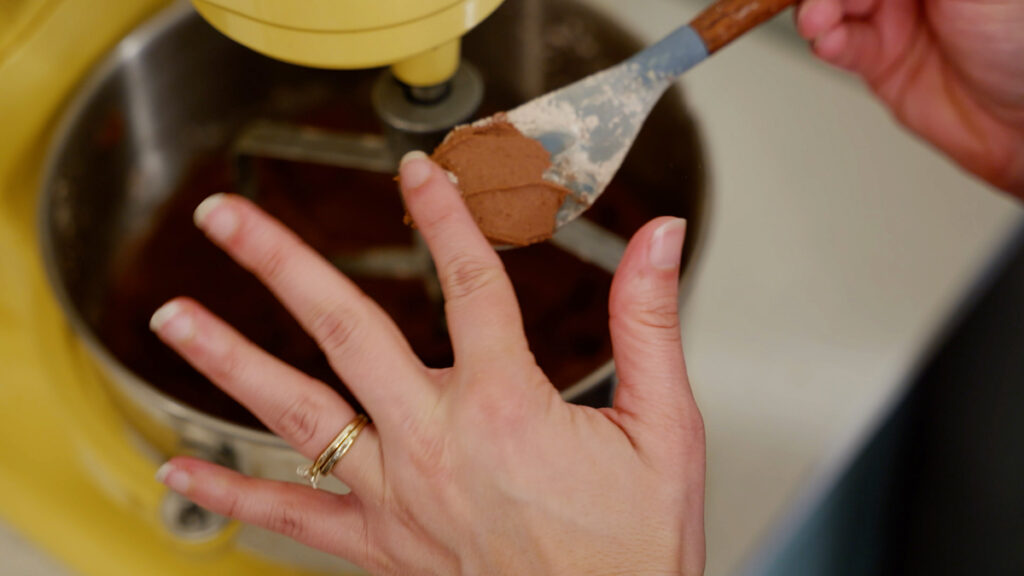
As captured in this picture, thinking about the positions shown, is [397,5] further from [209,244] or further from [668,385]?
[209,244]

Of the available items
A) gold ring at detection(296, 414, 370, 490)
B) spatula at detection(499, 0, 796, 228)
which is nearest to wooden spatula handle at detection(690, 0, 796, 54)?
spatula at detection(499, 0, 796, 228)

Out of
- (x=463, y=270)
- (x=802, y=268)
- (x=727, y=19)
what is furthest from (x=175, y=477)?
(x=802, y=268)

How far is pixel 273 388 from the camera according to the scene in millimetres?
329

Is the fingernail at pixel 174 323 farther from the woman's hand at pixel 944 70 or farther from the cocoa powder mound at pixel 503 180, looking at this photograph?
the woman's hand at pixel 944 70

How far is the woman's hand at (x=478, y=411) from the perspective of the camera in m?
0.31

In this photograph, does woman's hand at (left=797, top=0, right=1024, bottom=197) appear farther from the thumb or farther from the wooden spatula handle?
the thumb

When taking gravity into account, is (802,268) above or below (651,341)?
below

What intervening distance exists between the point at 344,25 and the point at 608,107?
0.12 m

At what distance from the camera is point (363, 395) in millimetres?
315

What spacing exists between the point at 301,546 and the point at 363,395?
169 millimetres

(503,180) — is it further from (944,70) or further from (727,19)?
(944,70)

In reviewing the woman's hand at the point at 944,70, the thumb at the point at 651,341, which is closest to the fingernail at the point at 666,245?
the thumb at the point at 651,341

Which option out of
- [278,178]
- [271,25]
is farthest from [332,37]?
[278,178]

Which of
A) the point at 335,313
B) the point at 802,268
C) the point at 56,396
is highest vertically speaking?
the point at 335,313
